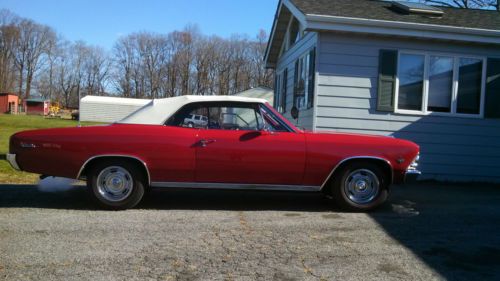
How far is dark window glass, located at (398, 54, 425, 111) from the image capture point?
1000 cm

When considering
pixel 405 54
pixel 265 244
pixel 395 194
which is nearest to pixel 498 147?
pixel 405 54

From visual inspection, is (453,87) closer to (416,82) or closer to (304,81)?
(416,82)

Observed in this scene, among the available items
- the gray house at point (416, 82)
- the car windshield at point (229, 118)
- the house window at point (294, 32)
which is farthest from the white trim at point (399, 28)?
the car windshield at point (229, 118)

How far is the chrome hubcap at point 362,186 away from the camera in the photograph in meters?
6.35

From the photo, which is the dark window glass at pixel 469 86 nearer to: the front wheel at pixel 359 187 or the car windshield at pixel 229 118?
the front wheel at pixel 359 187

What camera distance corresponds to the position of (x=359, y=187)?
6359mm

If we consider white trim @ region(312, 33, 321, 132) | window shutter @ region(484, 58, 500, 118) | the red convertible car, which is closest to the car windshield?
the red convertible car

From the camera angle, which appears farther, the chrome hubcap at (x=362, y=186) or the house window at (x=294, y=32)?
the house window at (x=294, y=32)

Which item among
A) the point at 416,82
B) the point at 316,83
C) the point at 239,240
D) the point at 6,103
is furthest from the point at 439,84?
the point at 6,103

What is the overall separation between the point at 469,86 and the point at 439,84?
2.20 ft

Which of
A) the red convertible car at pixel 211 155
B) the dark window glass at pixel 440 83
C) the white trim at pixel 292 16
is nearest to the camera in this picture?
the red convertible car at pixel 211 155

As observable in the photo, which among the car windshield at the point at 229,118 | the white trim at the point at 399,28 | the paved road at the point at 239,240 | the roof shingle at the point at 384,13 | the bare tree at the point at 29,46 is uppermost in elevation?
the bare tree at the point at 29,46

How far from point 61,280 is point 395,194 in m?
5.95

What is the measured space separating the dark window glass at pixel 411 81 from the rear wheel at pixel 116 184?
20.6 ft
